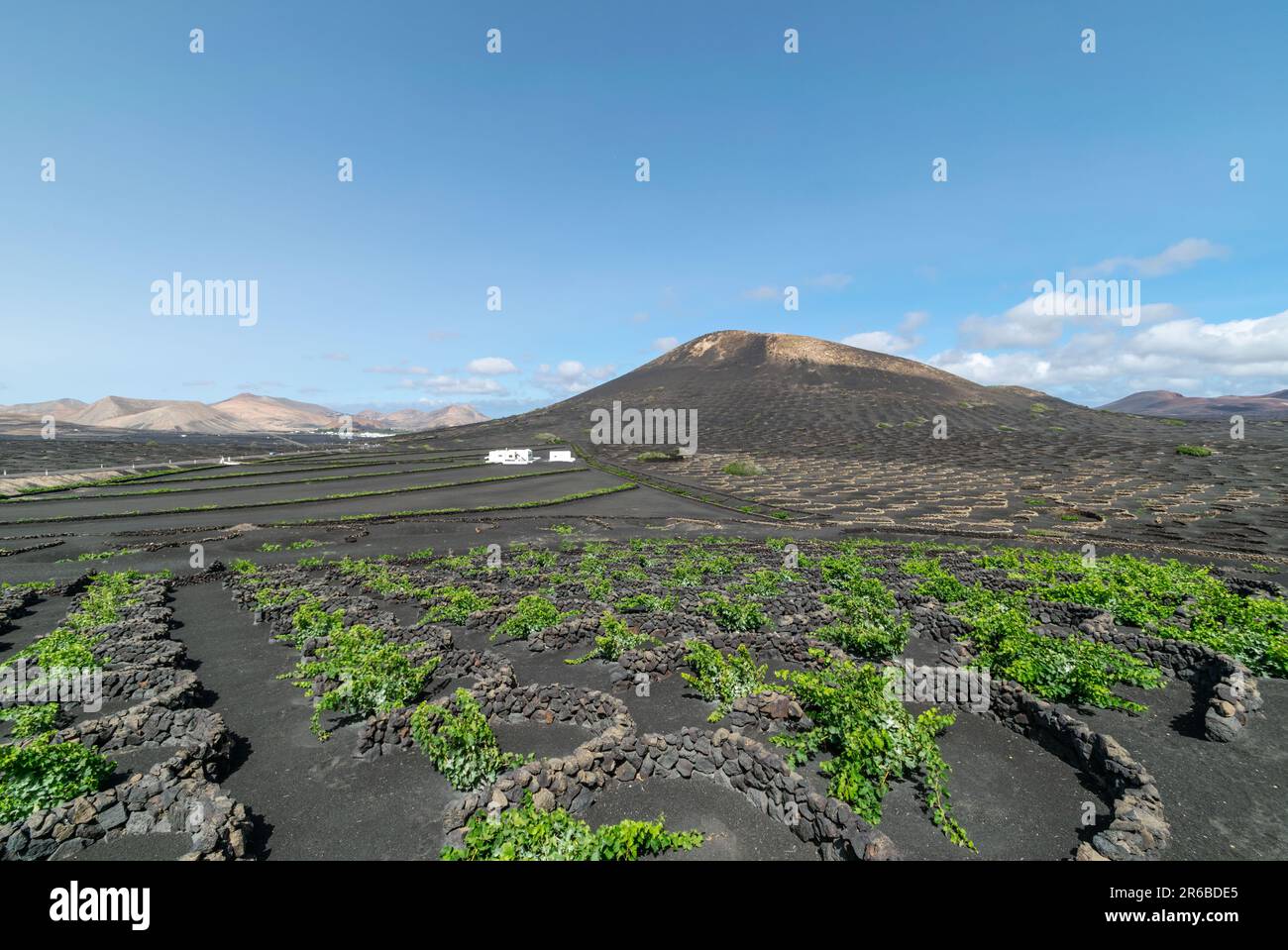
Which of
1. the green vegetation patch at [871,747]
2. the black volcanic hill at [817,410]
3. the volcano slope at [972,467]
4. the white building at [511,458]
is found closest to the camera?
the green vegetation patch at [871,747]

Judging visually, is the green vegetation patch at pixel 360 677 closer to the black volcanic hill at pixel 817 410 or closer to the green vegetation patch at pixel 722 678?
the green vegetation patch at pixel 722 678

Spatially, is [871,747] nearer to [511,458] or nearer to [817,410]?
[511,458]

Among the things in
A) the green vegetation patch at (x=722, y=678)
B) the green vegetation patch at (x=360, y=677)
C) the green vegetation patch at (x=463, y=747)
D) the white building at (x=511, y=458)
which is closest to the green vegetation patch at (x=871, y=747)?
the green vegetation patch at (x=722, y=678)

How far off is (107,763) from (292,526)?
4185 cm

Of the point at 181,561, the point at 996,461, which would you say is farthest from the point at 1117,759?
the point at 996,461

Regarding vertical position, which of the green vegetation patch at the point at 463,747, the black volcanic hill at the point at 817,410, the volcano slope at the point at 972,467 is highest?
the black volcanic hill at the point at 817,410

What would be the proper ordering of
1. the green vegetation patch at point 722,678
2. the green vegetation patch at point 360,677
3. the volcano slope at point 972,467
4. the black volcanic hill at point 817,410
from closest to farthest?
the green vegetation patch at point 360,677
the green vegetation patch at point 722,678
the volcano slope at point 972,467
the black volcanic hill at point 817,410

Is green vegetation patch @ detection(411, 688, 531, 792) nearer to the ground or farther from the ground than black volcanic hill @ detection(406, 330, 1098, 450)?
nearer to the ground

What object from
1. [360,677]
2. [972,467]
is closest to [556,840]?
[360,677]

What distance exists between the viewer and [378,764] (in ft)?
42.4

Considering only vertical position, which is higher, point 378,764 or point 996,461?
point 996,461

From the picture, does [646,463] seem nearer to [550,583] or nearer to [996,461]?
[996,461]

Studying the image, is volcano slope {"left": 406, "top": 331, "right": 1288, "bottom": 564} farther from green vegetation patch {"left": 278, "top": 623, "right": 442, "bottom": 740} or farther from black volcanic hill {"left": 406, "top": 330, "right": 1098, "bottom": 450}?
green vegetation patch {"left": 278, "top": 623, "right": 442, "bottom": 740}

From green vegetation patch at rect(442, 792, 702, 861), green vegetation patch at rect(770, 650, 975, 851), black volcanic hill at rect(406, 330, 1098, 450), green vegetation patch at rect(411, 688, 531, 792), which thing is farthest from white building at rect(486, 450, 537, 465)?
green vegetation patch at rect(442, 792, 702, 861)
